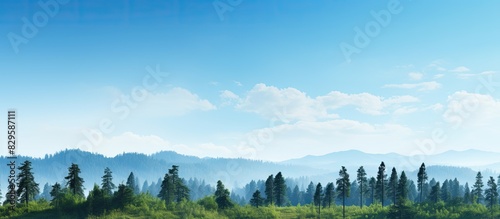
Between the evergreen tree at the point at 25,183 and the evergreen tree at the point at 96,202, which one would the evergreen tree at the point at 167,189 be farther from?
the evergreen tree at the point at 25,183

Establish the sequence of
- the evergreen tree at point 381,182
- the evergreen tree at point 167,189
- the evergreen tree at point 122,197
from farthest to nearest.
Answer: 1. the evergreen tree at point 381,182
2. the evergreen tree at point 167,189
3. the evergreen tree at point 122,197

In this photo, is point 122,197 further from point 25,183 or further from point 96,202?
point 25,183

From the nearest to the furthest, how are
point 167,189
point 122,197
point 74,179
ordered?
point 122,197 < point 74,179 < point 167,189

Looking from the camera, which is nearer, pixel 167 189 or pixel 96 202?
pixel 96 202

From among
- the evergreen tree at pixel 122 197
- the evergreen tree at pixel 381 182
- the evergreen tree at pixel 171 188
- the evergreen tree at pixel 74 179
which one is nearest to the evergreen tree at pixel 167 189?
the evergreen tree at pixel 171 188

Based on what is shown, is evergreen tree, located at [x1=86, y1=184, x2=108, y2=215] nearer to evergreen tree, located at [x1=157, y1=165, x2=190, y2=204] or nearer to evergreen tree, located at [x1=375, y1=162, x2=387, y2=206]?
evergreen tree, located at [x1=157, y1=165, x2=190, y2=204]

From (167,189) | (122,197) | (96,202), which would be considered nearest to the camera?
(96,202)

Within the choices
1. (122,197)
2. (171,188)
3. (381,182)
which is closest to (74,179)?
(122,197)

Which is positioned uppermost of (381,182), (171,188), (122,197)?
(381,182)

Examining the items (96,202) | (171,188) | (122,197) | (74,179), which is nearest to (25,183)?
(74,179)

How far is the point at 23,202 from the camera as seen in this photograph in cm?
8562

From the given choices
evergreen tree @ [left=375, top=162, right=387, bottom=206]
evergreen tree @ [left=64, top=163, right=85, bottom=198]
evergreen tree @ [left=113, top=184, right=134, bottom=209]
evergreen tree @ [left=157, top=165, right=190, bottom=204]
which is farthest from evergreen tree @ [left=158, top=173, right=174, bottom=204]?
evergreen tree @ [left=375, top=162, right=387, bottom=206]

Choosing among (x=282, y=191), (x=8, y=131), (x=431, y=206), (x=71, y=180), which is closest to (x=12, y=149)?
(x=8, y=131)

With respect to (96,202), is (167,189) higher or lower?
higher
